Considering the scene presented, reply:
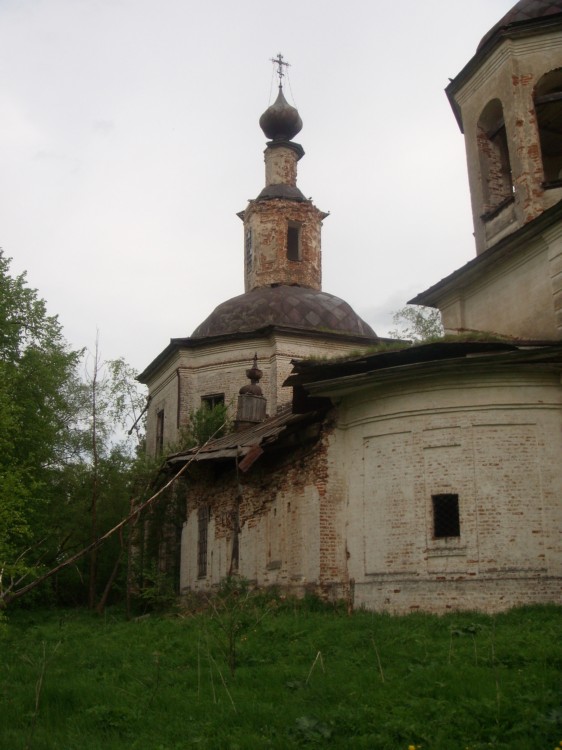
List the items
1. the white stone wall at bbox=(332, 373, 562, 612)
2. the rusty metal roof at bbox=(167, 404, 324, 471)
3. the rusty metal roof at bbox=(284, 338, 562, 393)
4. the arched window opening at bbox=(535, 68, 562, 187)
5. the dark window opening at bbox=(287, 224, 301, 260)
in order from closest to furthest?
1. the white stone wall at bbox=(332, 373, 562, 612)
2. the rusty metal roof at bbox=(284, 338, 562, 393)
3. the rusty metal roof at bbox=(167, 404, 324, 471)
4. the arched window opening at bbox=(535, 68, 562, 187)
5. the dark window opening at bbox=(287, 224, 301, 260)

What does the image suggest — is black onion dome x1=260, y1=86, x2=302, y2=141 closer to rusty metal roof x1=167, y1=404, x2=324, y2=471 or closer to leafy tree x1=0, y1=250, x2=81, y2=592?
leafy tree x1=0, y1=250, x2=81, y2=592

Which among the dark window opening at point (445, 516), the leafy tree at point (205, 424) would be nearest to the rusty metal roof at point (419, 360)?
the dark window opening at point (445, 516)

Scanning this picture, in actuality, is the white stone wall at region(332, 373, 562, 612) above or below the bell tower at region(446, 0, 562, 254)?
below

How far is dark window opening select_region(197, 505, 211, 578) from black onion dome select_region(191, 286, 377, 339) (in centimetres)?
666

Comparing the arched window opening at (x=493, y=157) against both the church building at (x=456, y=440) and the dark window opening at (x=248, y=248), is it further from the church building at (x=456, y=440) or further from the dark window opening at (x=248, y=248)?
the dark window opening at (x=248, y=248)

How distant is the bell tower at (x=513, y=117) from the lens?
46.6 feet

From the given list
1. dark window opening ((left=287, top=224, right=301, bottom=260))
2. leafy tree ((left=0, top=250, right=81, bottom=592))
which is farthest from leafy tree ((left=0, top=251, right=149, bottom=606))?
dark window opening ((left=287, top=224, right=301, bottom=260))

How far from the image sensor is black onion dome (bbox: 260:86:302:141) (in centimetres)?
2775

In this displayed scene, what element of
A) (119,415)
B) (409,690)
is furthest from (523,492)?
(119,415)

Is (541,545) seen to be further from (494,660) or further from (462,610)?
(494,660)

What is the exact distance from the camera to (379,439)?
12.9 meters

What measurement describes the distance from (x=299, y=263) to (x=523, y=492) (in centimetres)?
1577

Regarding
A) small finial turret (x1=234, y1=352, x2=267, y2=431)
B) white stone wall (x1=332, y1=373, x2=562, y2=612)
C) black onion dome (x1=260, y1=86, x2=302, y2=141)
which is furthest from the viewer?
black onion dome (x1=260, y1=86, x2=302, y2=141)

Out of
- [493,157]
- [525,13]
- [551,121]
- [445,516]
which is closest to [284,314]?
[493,157]
